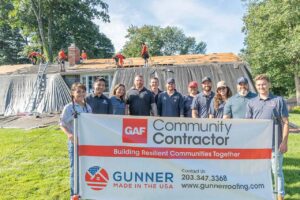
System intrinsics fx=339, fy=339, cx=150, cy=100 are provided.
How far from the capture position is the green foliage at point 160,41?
173 ft

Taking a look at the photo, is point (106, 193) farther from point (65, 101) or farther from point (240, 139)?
point (65, 101)

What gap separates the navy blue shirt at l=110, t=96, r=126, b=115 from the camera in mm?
6258

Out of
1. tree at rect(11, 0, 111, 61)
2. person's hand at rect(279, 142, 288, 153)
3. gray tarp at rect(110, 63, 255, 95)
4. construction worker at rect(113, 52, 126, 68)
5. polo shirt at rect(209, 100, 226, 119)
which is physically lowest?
person's hand at rect(279, 142, 288, 153)

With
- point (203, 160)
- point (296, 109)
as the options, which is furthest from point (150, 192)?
point (296, 109)

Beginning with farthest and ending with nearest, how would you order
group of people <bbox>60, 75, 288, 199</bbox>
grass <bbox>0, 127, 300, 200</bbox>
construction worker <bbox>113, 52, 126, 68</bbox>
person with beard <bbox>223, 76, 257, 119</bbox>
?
construction worker <bbox>113, 52, 126, 68</bbox>, grass <bbox>0, 127, 300, 200</bbox>, person with beard <bbox>223, 76, 257, 119</bbox>, group of people <bbox>60, 75, 288, 199</bbox>

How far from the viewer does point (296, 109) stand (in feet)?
90.9

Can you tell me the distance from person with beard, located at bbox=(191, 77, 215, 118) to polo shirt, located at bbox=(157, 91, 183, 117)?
1.23ft

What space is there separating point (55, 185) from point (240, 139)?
10.8 ft

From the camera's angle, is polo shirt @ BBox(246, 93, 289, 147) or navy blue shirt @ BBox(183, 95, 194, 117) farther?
navy blue shirt @ BBox(183, 95, 194, 117)

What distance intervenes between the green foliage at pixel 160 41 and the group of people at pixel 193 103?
44.0 meters

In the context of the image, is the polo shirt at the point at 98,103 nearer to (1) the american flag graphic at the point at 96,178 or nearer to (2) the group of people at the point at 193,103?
(2) the group of people at the point at 193,103

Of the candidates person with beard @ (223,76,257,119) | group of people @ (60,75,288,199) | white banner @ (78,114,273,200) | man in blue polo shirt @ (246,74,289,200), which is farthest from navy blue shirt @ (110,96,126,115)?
man in blue polo shirt @ (246,74,289,200)

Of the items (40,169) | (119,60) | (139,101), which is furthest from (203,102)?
(119,60)

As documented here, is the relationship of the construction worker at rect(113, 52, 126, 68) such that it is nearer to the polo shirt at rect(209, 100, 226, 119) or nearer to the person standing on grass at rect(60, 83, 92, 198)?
the polo shirt at rect(209, 100, 226, 119)
